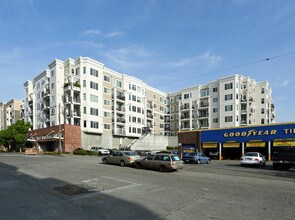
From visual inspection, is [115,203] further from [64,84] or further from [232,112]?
[232,112]

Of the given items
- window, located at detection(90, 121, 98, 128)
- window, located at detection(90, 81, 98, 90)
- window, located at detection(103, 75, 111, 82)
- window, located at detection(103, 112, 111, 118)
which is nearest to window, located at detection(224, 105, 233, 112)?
window, located at detection(103, 112, 111, 118)

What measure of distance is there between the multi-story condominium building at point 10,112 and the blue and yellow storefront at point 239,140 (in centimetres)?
7283

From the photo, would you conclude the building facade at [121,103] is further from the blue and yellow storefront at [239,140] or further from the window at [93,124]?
the blue and yellow storefront at [239,140]

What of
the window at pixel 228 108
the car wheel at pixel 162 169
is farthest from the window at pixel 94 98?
the car wheel at pixel 162 169

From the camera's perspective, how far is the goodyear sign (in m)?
36.5

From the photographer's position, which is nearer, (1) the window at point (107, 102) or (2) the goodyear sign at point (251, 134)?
(2) the goodyear sign at point (251, 134)

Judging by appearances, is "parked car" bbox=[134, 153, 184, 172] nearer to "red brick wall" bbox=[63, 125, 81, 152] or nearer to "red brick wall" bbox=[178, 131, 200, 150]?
"red brick wall" bbox=[178, 131, 200, 150]

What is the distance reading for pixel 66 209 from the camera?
26.6 feet

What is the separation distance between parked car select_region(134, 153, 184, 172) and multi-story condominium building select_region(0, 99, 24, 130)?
86.1 m

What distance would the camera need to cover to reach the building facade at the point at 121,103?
190ft

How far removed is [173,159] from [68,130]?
38.2 m

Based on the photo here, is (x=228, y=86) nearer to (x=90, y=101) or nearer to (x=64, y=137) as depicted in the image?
(x=90, y=101)

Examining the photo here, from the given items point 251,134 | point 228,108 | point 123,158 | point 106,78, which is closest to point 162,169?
point 123,158

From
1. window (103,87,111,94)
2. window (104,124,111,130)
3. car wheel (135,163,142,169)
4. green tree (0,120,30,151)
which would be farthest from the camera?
green tree (0,120,30,151)
